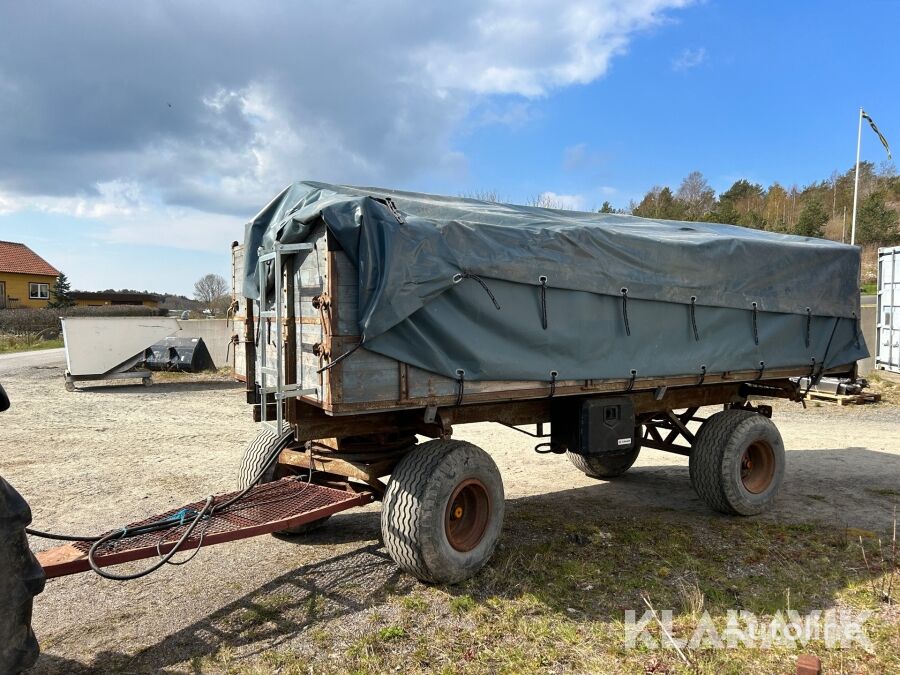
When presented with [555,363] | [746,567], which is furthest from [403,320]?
[746,567]

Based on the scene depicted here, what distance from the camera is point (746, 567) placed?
A: 16.6 feet

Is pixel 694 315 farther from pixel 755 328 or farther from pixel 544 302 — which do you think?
pixel 544 302

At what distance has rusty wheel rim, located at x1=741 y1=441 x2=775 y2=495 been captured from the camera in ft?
21.9

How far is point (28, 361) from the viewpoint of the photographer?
2175 centimetres

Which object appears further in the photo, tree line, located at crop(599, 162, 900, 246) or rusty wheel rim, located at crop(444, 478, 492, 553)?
tree line, located at crop(599, 162, 900, 246)

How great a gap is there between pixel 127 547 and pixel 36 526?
9.71 ft

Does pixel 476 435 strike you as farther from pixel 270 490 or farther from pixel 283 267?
pixel 283 267

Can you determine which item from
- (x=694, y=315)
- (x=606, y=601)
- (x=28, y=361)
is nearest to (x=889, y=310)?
(x=694, y=315)

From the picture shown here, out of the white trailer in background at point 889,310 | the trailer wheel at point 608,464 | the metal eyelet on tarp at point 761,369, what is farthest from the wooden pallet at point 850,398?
the metal eyelet on tarp at point 761,369

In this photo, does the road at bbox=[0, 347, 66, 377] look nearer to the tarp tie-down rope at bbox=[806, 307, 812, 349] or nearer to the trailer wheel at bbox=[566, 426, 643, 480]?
the trailer wheel at bbox=[566, 426, 643, 480]

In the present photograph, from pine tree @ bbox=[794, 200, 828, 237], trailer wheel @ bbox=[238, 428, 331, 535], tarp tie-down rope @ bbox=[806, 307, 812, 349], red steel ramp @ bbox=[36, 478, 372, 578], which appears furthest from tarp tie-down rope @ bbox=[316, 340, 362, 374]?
pine tree @ bbox=[794, 200, 828, 237]

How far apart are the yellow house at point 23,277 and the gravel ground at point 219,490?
1593 inches

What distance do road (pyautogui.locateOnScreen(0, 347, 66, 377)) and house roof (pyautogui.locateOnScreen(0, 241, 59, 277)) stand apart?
89.9 ft

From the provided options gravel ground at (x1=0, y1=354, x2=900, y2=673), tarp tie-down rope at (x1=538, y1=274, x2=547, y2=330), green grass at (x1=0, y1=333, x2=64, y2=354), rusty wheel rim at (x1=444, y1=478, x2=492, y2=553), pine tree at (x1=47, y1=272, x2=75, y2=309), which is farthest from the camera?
pine tree at (x1=47, y1=272, x2=75, y2=309)
